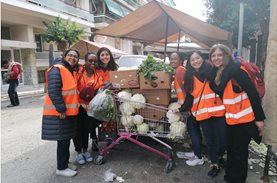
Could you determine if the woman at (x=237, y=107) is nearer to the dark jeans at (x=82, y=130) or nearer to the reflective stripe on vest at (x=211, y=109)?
the reflective stripe on vest at (x=211, y=109)

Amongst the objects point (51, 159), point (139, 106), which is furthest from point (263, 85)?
point (51, 159)

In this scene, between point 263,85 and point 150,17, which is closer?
point 263,85

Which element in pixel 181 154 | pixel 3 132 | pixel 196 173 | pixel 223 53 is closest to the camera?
pixel 223 53

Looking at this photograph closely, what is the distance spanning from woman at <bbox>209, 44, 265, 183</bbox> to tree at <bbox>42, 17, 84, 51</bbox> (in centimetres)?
1477

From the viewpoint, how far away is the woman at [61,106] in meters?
3.34

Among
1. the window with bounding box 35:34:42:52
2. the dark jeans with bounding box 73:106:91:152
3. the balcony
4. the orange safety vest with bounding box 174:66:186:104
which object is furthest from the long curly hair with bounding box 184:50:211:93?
the window with bounding box 35:34:42:52

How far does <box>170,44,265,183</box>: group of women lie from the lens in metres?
2.89

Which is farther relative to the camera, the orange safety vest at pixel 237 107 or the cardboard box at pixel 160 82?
the cardboard box at pixel 160 82

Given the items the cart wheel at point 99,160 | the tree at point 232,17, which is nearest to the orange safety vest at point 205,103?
the cart wheel at point 99,160

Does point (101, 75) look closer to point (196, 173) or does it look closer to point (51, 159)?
point (51, 159)

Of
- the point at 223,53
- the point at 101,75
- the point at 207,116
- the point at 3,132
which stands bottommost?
the point at 3,132

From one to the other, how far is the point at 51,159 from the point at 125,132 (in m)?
1.47

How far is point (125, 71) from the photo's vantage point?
12.8ft

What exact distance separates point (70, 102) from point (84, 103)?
1.56ft
